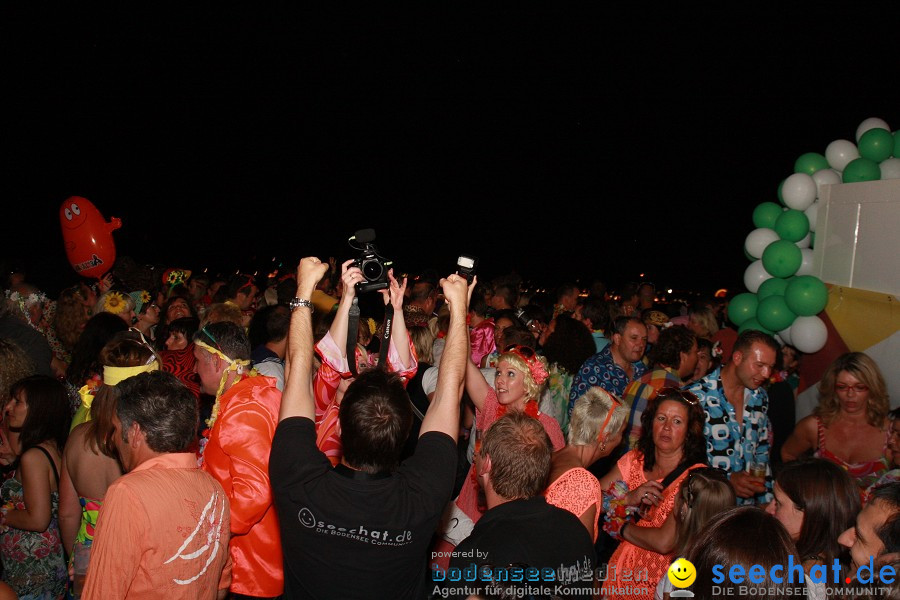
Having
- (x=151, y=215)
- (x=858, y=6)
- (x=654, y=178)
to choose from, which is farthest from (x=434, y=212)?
(x=858, y=6)

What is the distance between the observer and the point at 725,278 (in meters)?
14.3

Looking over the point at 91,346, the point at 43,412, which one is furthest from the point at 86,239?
the point at 43,412

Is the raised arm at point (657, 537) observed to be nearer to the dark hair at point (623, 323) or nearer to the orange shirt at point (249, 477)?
the orange shirt at point (249, 477)

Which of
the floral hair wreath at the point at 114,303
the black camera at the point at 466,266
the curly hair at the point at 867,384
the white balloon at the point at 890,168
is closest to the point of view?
the black camera at the point at 466,266

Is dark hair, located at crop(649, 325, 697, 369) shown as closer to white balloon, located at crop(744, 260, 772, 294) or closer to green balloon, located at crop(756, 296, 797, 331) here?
green balloon, located at crop(756, 296, 797, 331)

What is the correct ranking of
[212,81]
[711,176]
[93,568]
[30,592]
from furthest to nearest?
[711,176] → [212,81] → [30,592] → [93,568]

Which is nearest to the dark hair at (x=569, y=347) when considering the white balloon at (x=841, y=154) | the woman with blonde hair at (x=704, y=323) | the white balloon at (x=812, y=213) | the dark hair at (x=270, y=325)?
the woman with blonde hair at (x=704, y=323)

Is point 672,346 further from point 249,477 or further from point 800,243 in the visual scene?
point 249,477

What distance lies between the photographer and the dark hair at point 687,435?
3023 mm

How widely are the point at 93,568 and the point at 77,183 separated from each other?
11379 millimetres

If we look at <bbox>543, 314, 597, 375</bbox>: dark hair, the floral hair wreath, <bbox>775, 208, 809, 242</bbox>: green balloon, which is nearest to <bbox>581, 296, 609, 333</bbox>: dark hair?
<bbox>543, 314, 597, 375</bbox>: dark hair

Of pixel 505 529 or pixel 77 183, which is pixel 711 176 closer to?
pixel 77 183

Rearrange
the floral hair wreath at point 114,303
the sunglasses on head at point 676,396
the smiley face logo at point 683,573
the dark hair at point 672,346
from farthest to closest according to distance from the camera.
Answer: the floral hair wreath at point 114,303
the dark hair at point 672,346
the sunglasses on head at point 676,396
the smiley face logo at point 683,573

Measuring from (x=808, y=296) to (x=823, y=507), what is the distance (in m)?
3.87
